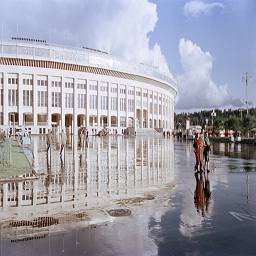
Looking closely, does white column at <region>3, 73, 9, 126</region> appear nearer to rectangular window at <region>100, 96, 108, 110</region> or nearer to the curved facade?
the curved facade

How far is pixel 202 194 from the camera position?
1001cm

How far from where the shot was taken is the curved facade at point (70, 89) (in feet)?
244

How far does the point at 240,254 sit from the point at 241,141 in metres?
41.8

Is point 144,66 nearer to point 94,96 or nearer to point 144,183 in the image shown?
point 94,96

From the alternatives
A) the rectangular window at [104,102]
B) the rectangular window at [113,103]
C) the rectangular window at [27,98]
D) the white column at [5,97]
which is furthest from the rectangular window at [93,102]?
the white column at [5,97]

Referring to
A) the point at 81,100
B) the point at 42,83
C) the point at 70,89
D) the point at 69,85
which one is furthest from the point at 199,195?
the point at 81,100

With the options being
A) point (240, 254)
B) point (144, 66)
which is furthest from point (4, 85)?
point (240, 254)

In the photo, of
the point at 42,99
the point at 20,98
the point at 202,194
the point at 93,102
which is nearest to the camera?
the point at 202,194

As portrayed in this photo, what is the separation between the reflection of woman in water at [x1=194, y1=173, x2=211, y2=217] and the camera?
8.34 metres

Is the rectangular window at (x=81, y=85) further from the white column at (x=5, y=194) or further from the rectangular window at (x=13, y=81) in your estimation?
the white column at (x=5, y=194)

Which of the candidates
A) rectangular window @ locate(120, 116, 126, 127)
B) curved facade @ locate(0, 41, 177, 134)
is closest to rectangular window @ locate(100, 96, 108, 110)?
curved facade @ locate(0, 41, 177, 134)

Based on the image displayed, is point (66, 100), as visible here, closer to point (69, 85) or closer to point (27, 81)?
point (69, 85)

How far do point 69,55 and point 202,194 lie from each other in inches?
2933

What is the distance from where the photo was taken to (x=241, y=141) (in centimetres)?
4528
